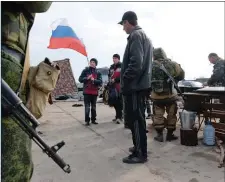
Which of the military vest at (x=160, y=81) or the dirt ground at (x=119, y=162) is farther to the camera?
the military vest at (x=160, y=81)

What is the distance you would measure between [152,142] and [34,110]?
3638mm

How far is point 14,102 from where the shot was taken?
1.53 meters

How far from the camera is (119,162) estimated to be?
13.2 feet

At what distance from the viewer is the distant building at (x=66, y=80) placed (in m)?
19.1

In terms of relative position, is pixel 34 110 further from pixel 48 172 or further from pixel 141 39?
pixel 141 39

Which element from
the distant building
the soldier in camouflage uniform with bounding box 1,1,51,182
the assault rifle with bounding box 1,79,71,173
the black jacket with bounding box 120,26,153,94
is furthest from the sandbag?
the distant building

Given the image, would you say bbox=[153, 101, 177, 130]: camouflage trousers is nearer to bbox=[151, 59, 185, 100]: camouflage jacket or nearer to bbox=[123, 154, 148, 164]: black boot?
bbox=[151, 59, 185, 100]: camouflage jacket

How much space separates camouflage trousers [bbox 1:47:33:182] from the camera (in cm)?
163

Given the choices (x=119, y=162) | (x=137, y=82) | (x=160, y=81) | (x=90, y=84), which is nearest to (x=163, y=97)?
(x=160, y=81)

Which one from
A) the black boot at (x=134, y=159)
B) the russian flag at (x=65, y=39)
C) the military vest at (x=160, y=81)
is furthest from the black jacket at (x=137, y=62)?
the russian flag at (x=65, y=39)

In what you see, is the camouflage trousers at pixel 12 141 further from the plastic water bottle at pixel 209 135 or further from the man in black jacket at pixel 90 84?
the man in black jacket at pixel 90 84

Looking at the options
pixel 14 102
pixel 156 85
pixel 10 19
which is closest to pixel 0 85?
pixel 14 102

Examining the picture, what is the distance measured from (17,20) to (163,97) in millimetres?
3956

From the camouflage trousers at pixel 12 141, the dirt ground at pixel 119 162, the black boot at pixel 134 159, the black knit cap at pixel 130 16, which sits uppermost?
the black knit cap at pixel 130 16
